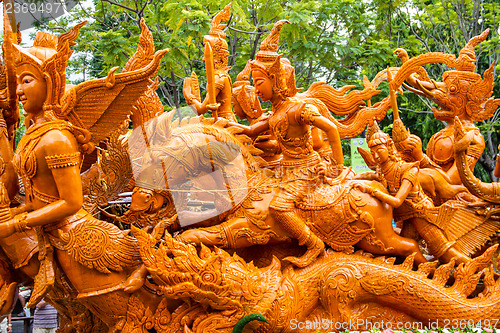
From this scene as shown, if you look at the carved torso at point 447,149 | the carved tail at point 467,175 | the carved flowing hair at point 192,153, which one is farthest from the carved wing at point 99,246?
the carved torso at point 447,149

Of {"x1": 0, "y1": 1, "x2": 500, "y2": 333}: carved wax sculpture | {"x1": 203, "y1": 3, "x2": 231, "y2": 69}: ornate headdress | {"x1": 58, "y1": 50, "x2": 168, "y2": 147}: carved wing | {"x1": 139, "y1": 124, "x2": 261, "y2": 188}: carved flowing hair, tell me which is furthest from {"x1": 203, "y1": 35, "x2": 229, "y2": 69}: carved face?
{"x1": 58, "y1": 50, "x2": 168, "y2": 147}: carved wing

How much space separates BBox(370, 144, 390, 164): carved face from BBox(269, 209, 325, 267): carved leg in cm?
83

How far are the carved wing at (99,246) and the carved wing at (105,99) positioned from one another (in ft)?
2.13

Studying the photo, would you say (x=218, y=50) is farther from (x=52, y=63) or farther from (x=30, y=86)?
(x=30, y=86)

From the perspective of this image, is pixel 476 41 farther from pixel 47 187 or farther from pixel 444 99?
pixel 47 187

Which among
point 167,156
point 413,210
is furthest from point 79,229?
point 413,210

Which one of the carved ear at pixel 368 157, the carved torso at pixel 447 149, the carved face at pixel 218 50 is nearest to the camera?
the carved ear at pixel 368 157

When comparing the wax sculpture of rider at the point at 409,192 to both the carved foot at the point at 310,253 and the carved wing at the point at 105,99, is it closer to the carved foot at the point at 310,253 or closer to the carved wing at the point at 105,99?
the carved foot at the point at 310,253

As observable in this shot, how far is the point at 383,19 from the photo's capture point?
9.58 metres

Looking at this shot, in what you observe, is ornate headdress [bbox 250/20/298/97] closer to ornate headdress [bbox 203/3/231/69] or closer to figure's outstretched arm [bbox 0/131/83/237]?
ornate headdress [bbox 203/3/231/69]

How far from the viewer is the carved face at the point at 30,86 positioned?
316 centimetres

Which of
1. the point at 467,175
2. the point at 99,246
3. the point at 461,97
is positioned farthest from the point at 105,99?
the point at 461,97

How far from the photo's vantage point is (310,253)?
3.67 m

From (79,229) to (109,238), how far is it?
0.21m
